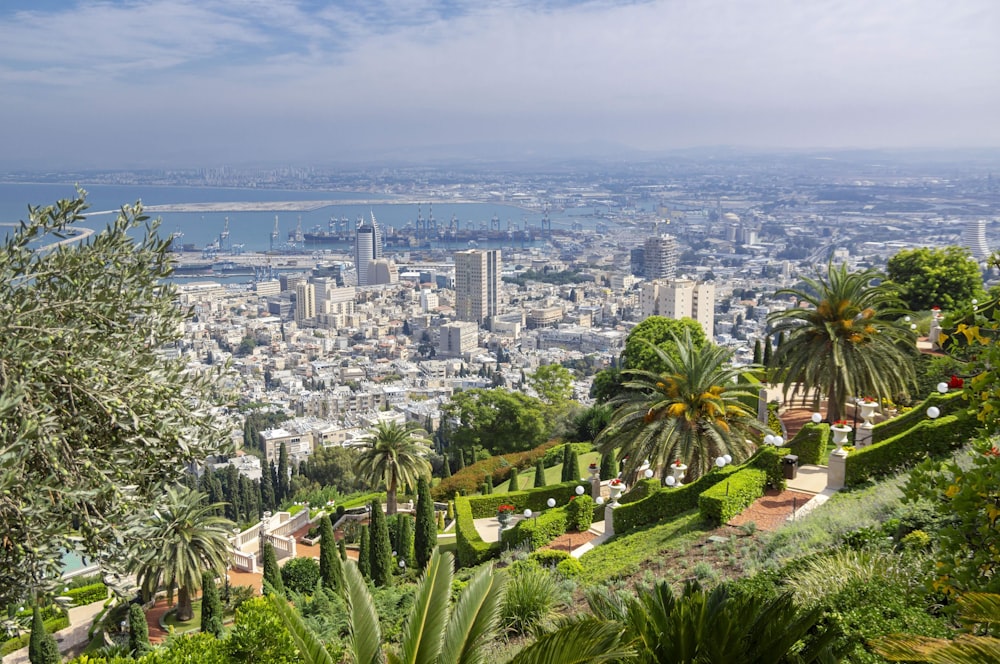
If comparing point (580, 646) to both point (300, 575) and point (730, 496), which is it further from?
point (300, 575)

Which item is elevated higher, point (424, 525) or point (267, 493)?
point (424, 525)

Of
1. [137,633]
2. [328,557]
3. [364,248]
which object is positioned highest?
[137,633]

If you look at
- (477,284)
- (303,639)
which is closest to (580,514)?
(303,639)

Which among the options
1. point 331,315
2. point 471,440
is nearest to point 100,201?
point 331,315

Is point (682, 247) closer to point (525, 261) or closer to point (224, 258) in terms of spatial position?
point (525, 261)

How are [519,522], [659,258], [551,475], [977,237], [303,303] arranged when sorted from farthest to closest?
[659,258], [303,303], [977,237], [551,475], [519,522]

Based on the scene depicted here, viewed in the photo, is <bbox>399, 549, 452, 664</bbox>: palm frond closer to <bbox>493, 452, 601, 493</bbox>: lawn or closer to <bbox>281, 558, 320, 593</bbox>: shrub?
<bbox>281, 558, 320, 593</bbox>: shrub

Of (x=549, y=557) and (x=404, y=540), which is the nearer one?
(x=549, y=557)

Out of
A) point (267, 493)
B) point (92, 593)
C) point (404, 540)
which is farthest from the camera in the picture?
point (267, 493)
